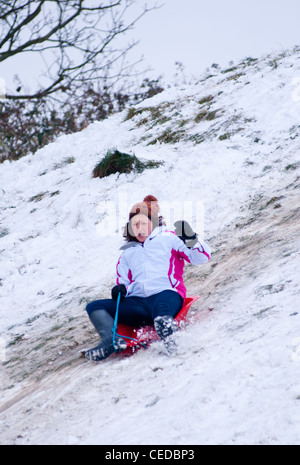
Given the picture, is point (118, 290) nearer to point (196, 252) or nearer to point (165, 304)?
point (165, 304)

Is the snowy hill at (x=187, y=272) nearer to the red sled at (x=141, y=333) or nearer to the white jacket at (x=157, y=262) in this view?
the red sled at (x=141, y=333)

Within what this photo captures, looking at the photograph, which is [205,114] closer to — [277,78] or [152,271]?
[277,78]

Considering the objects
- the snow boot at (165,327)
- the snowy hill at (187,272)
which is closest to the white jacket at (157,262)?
the snowy hill at (187,272)

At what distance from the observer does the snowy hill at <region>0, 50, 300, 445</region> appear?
2.69 meters

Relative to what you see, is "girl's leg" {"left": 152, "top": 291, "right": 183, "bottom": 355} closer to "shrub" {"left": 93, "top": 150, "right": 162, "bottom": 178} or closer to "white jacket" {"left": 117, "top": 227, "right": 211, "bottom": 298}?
"white jacket" {"left": 117, "top": 227, "right": 211, "bottom": 298}

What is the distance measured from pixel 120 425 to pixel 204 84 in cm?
977

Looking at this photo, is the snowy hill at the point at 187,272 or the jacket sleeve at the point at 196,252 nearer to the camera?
the snowy hill at the point at 187,272

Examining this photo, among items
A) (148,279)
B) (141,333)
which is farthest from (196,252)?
(141,333)

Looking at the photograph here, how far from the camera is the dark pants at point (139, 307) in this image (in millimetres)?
4086

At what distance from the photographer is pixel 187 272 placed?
217 inches

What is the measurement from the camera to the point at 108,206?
7.50 m

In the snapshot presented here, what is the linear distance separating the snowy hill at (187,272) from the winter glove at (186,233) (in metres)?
0.49

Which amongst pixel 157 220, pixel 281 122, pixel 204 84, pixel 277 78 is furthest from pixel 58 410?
pixel 204 84

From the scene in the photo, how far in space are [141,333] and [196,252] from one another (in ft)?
2.65
